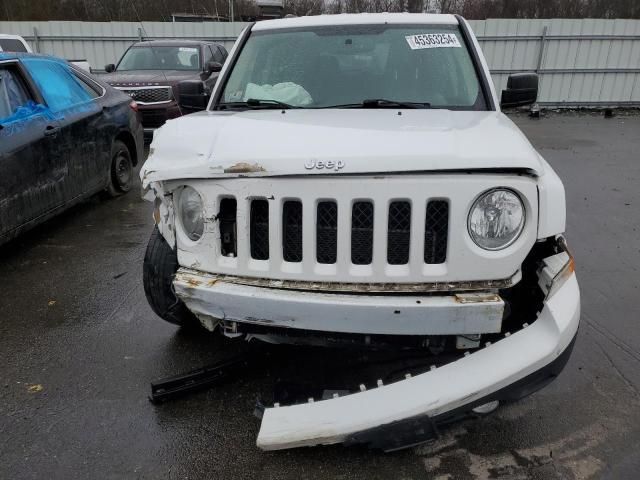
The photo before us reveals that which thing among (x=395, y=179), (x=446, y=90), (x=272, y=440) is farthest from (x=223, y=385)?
(x=446, y=90)

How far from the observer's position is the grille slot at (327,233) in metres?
2.16

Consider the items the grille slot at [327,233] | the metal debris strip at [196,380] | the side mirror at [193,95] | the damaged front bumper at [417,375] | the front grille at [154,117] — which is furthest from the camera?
the front grille at [154,117]

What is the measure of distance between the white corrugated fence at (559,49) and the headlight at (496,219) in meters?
13.7

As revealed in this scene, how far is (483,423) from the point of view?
256cm

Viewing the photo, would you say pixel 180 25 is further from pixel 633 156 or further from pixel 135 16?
pixel 135 16

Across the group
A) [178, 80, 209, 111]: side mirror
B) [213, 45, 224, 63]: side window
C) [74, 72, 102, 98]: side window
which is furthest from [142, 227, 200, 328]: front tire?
[213, 45, 224, 63]: side window

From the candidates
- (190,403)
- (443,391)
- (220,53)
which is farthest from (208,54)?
(443,391)

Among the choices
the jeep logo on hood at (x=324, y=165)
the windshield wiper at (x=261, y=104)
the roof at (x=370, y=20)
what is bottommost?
the windshield wiper at (x=261, y=104)

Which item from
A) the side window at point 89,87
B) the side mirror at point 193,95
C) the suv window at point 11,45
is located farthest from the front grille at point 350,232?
the suv window at point 11,45

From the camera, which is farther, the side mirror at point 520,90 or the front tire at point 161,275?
the side mirror at point 520,90

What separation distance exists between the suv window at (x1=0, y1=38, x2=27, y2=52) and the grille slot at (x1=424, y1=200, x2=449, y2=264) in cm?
1069

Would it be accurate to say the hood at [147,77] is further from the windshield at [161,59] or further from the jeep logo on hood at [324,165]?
the jeep logo on hood at [324,165]

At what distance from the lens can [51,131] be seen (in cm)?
472

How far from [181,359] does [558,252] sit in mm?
2196
